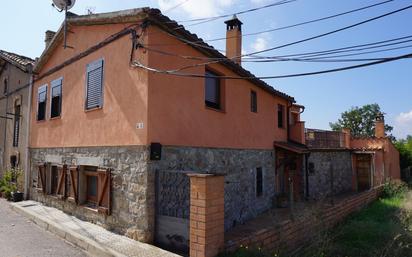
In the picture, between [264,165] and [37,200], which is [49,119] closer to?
[37,200]

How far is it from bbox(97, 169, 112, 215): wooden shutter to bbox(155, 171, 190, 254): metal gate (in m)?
1.67

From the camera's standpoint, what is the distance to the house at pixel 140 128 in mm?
7254

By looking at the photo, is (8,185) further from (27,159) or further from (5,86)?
(5,86)

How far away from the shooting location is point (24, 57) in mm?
17203

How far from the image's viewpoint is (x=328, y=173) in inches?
737

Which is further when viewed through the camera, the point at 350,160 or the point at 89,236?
the point at 350,160

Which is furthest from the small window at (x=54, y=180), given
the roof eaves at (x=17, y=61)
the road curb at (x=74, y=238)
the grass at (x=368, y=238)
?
the grass at (x=368, y=238)

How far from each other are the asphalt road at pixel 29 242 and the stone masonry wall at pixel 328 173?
1256 cm

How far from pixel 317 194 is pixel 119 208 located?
1257cm

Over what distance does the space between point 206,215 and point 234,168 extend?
17.0ft

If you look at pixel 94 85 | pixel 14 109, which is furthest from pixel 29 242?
pixel 14 109

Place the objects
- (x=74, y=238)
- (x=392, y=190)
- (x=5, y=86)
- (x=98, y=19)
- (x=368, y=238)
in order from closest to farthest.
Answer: (x=74, y=238)
(x=98, y=19)
(x=368, y=238)
(x=5, y=86)
(x=392, y=190)

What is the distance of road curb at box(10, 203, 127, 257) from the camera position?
6.41 meters

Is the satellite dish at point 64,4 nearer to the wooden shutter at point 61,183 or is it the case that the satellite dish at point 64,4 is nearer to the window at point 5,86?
the wooden shutter at point 61,183
